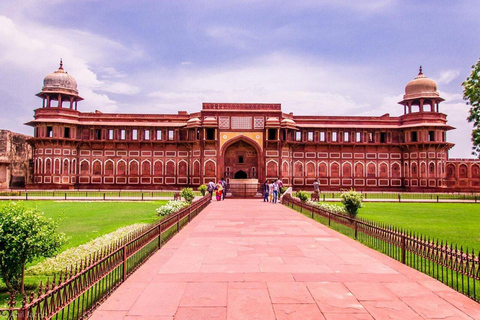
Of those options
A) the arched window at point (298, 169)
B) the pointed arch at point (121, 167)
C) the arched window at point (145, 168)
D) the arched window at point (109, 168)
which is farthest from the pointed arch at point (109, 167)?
the arched window at point (298, 169)

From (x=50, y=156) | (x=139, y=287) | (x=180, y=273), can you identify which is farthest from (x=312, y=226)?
(x=50, y=156)

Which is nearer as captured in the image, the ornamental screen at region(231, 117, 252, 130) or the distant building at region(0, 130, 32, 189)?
the ornamental screen at region(231, 117, 252, 130)

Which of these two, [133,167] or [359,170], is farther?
[359,170]

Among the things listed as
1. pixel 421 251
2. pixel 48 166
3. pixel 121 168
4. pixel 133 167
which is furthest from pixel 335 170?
pixel 421 251

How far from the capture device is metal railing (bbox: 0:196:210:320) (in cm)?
344

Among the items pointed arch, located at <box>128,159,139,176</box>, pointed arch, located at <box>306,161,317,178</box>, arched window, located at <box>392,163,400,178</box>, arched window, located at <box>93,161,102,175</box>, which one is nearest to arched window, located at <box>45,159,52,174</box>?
arched window, located at <box>93,161,102,175</box>

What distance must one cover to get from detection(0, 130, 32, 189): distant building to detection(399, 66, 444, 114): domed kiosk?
3992cm

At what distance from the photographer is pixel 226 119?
35.9m

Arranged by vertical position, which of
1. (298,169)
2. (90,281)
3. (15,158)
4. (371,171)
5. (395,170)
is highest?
(15,158)

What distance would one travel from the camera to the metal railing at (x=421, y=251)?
520 cm

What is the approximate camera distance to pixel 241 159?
121ft

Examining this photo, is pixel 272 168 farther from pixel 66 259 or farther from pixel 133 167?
pixel 66 259

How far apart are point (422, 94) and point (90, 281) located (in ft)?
130

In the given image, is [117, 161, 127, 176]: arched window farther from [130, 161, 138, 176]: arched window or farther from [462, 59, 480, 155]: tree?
[462, 59, 480, 155]: tree
